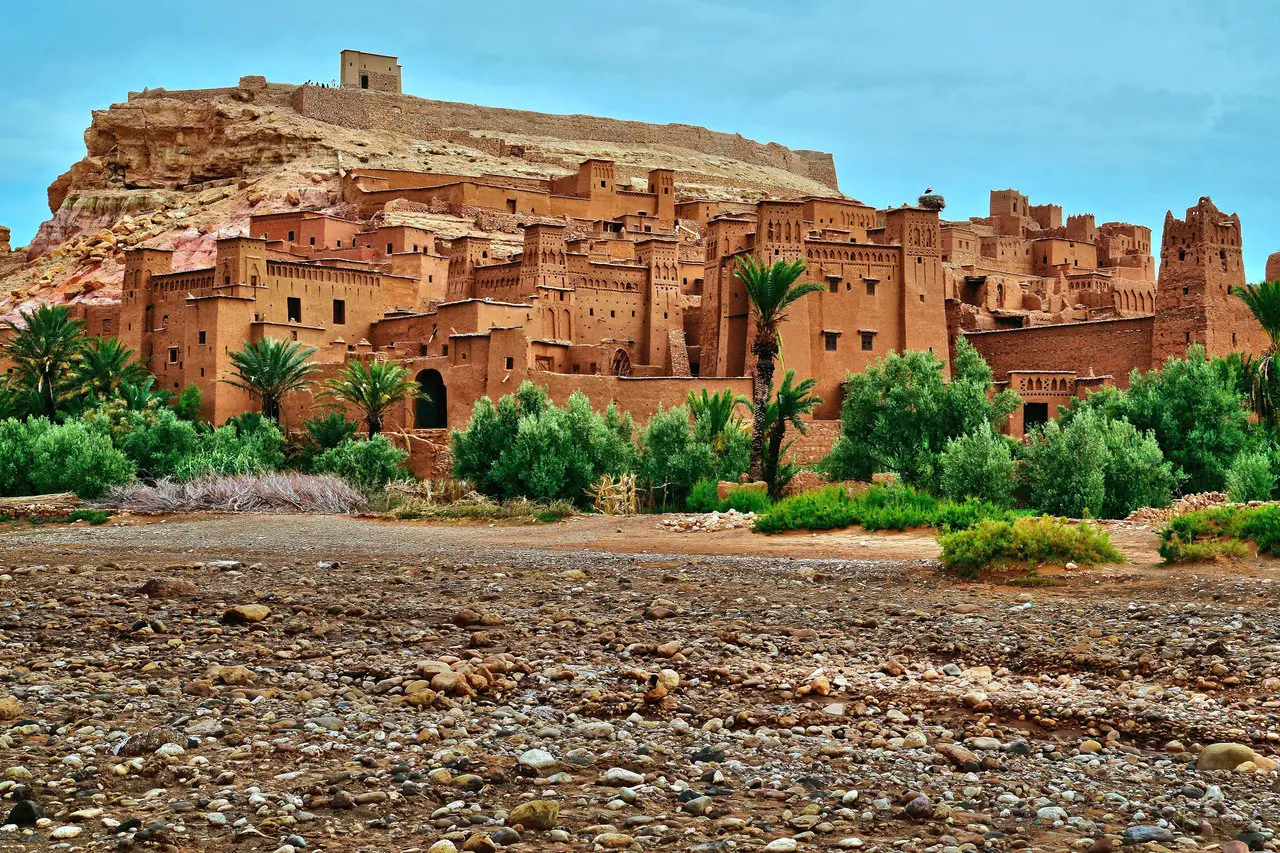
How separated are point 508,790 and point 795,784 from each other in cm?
148

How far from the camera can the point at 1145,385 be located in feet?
98.9

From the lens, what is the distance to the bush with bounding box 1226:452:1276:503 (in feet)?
75.1

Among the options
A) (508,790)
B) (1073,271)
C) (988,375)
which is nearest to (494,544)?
(508,790)

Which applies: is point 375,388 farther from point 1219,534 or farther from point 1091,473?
point 1219,534

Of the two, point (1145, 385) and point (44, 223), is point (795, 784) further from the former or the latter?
point (44, 223)

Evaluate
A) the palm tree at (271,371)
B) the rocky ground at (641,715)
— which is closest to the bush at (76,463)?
the palm tree at (271,371)

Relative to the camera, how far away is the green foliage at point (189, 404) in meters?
37.8

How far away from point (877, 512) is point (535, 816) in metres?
15.5

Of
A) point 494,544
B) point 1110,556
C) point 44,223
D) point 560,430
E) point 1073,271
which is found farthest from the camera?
point 44,223

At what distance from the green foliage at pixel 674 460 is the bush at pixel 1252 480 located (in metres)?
10.3

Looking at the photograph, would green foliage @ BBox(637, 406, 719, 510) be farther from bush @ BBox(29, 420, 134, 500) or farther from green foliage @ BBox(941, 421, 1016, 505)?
bush @ BBox(29, 420, 134, 500)

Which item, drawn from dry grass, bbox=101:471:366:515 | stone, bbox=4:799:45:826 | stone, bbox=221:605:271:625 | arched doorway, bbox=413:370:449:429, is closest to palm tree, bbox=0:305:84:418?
dry grass, bbox=101:471:366:515

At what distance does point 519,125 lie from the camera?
81750mm

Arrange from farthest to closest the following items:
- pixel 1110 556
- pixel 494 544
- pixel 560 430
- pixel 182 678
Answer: pixel 560 430 → pixel 494 544 → pixel 1110 556 → pixel 182 678
